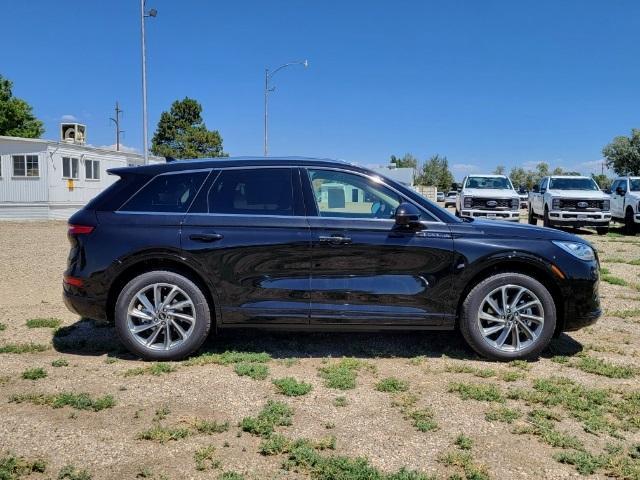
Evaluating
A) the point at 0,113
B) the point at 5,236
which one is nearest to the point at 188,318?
the point at 5,236

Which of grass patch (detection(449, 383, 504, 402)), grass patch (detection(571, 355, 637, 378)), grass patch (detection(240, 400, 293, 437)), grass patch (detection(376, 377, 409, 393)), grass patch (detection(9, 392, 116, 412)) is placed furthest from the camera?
grass patch (detection(571, 355, 637, 378))

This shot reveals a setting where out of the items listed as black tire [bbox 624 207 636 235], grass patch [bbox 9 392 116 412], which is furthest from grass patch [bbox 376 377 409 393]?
black tire [bbox 624 207 636 235]

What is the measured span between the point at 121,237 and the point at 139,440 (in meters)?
1.91

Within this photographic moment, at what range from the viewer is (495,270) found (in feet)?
15.4

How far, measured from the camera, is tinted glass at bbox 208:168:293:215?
4.70 meters

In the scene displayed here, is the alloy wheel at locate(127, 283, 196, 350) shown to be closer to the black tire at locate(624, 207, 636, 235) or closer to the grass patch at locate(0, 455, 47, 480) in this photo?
the grass patch at locate(0, 455, 47, 480)

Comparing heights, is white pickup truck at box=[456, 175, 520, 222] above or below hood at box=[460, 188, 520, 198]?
below

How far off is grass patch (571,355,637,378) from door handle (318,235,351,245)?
7.14ft

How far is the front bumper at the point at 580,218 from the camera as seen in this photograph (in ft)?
56.1

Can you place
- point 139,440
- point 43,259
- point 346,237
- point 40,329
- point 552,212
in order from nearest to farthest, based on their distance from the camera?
point 139,440
point 346,237
point 40,329
point 43,259
point 552,212

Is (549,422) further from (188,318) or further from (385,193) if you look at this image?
(188,318)

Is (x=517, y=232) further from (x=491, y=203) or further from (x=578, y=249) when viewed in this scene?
(x=491, y=203)

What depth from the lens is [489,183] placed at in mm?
19250

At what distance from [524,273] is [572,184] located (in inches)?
610
